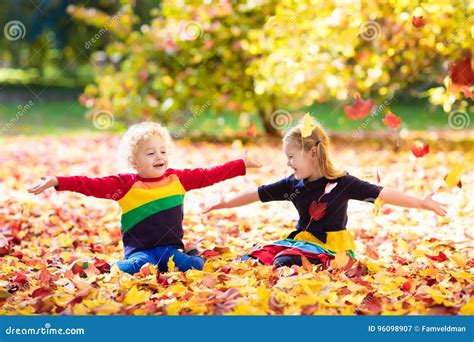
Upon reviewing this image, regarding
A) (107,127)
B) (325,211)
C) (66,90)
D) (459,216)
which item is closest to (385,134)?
(107,127)

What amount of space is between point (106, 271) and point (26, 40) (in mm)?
14855

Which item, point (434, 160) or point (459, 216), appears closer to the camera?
point (459, 216)

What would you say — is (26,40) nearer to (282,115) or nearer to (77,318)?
(282,115)

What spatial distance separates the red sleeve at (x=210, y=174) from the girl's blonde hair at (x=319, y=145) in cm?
27

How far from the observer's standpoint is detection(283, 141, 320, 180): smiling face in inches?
143

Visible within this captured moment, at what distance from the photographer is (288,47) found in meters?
5.82

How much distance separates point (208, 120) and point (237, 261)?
22.9 ft

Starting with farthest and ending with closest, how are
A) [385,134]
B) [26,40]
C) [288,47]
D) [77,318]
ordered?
1. [26,40]
2. [385,134]
3. [288,47]
4. [77,318]

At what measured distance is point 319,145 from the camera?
11.9 feet

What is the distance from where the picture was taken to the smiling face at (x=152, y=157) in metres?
3.60

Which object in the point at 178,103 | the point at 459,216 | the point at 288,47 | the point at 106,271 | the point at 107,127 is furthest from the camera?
the point at 107,127

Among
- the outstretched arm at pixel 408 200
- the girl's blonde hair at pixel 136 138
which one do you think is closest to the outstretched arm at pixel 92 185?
the girl's blonde hair at pixel 136 138

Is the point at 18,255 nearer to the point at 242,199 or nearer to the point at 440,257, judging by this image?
the point at 242,199

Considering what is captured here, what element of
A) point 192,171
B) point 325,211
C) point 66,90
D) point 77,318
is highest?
point 66,90
